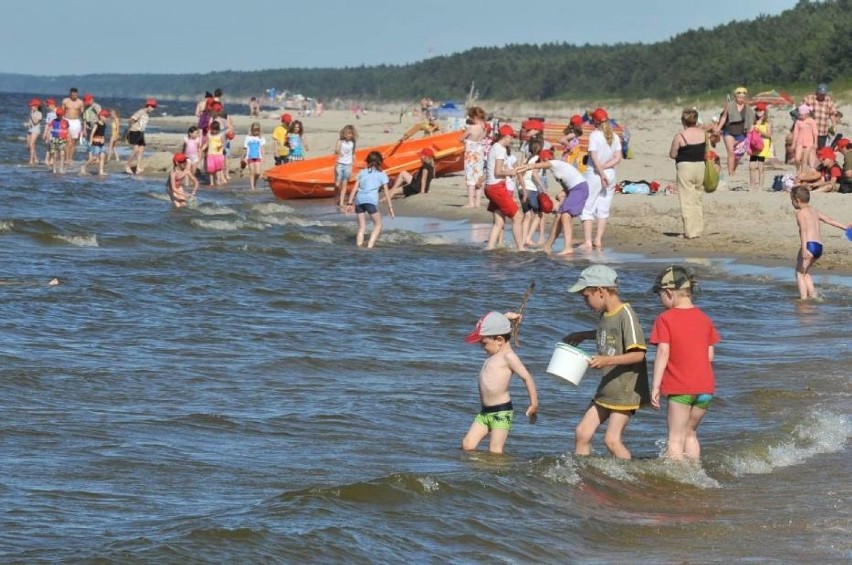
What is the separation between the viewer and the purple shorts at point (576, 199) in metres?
17.9

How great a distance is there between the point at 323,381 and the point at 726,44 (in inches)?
2980

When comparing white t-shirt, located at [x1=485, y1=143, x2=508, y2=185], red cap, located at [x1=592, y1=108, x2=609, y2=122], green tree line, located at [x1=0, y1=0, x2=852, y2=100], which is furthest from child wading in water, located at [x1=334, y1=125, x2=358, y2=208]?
green tree line, located at [x1=0, y1=0, x2=852, y2=100]

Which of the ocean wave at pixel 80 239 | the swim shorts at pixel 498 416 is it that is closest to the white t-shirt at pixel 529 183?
the ocean wave at pixel 80 239

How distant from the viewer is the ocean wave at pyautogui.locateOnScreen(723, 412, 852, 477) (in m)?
8.68

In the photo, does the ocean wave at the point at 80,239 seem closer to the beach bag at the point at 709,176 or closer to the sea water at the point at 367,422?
the sea water at the point at 367,422

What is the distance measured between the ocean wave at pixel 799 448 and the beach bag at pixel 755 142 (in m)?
12.4

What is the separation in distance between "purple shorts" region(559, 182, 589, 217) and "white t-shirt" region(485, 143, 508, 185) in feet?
2.71

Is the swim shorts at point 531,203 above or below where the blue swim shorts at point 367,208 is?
above

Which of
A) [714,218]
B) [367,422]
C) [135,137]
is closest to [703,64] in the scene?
[135,137]

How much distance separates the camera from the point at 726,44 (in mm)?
83500

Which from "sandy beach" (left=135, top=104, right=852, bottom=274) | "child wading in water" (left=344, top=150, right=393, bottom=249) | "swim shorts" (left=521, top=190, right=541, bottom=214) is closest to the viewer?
"sandy beach" (left=135, top=104, right=852, bottom=274)

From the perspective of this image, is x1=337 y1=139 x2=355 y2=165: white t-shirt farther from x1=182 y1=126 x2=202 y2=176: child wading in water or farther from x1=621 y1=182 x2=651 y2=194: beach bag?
x1=182 y1=126 x2=202 y2=176: child wading in water

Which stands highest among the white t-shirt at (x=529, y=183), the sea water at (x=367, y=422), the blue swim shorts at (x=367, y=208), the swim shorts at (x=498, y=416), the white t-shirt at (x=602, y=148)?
the white t-shirt at (x=602, y=148)

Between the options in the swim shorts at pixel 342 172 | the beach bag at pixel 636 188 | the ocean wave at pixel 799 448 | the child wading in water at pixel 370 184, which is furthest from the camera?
the swim shorts at pixel 342 172
